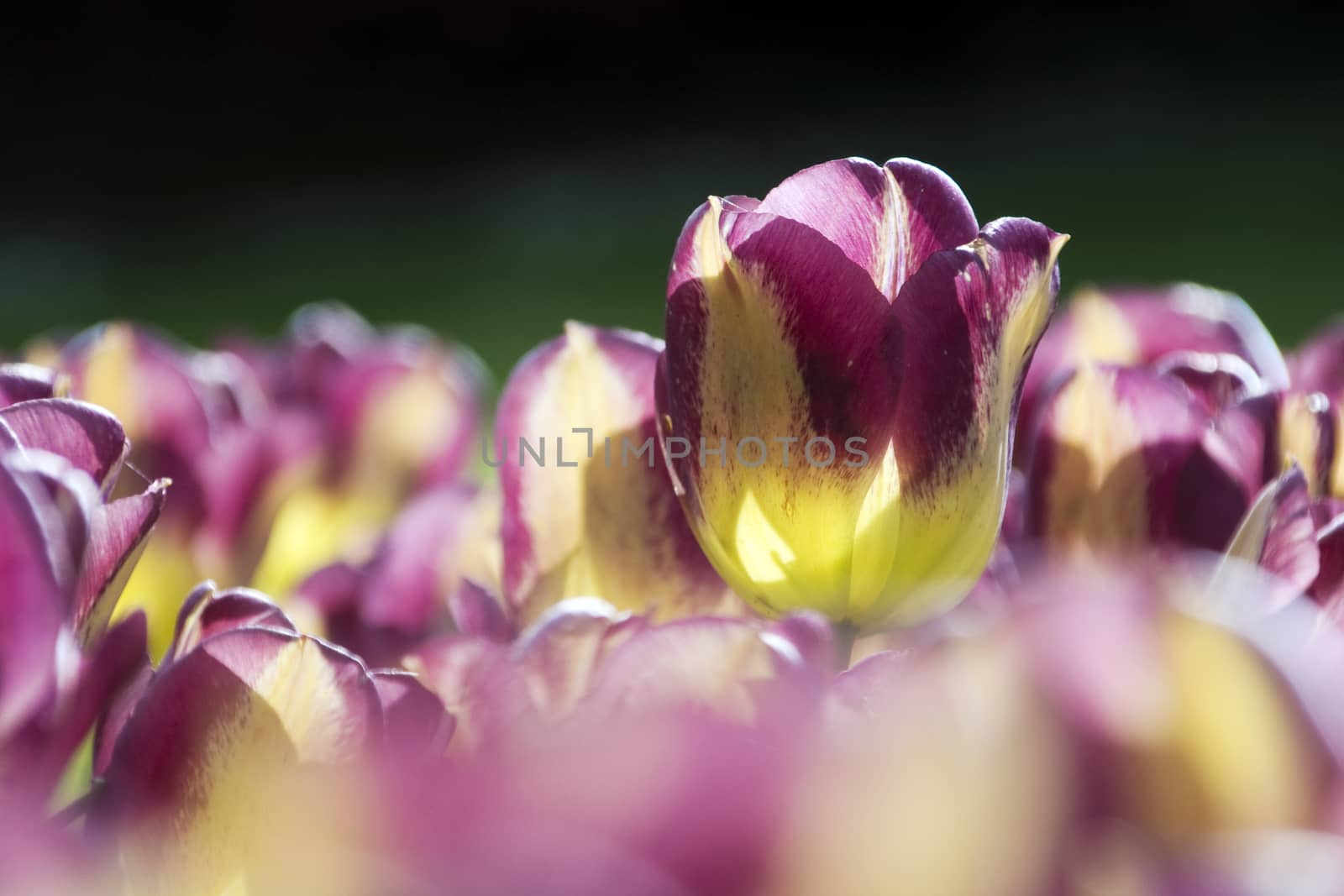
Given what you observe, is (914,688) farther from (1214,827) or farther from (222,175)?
(222,175)

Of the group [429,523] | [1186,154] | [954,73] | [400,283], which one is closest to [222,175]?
[400,283]

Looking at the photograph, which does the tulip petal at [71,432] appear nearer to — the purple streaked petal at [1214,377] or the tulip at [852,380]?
the tulip at [852,380]

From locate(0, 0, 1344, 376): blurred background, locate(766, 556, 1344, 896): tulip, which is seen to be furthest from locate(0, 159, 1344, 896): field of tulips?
locate(0, 0, 1344, 376): blurred background

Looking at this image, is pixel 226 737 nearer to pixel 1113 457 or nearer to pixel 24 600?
pixel 24 600

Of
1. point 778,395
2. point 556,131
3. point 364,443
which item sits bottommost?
point 556,131

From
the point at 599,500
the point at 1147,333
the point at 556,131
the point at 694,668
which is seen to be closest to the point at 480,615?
the point at 599,500

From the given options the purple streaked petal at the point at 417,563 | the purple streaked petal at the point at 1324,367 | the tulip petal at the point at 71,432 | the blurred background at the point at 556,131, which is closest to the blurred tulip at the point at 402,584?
the purple streaked petal at the point at 417,563

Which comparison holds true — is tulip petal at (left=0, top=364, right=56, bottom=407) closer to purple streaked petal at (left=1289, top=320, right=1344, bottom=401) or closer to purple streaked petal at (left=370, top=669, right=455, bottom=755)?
purple streaked petal at (left=370, top=669, right=455, bottom=755)

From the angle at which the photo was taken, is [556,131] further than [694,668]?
Yes
